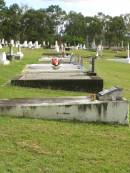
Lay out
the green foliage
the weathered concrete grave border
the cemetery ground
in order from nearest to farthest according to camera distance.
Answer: the cemetery ground
the weathered concrete grave border
the green foliage

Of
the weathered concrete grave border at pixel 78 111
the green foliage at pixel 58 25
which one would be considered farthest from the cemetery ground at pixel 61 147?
the green foliage at pixel 58 25

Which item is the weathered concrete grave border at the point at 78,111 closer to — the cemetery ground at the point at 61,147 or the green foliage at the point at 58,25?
the cemetery ground at the point at 61,147

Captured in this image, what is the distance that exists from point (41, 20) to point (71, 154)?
9117cm

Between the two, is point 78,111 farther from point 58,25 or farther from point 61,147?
point 58,25

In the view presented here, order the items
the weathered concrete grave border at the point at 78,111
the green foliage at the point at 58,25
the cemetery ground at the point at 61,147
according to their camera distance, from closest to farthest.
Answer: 1. the cemetery ground at the point at 61,147
2. the weathered concrete grave border at the point at 78,111
3. the green foliage at the point at 58,25

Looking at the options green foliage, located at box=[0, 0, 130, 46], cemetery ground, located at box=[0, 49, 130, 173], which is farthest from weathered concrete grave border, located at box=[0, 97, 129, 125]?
green foliage, located at box=[0, 0, 130, 46]

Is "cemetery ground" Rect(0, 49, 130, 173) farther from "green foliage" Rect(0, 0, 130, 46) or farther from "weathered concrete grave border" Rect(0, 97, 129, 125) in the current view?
"green foliage" Rect(0, 0, 130, 46)

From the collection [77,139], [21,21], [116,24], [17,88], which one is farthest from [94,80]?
[116,24]

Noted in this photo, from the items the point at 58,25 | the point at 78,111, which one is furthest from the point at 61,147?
the point at 58,25

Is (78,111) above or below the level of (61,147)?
above

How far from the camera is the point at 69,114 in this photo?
8.35 m

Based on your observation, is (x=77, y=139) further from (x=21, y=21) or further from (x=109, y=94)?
(x=21, y=21)

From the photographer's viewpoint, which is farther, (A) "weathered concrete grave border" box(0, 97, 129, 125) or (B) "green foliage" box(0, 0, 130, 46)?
(B) "green foliage" box(0, 0, 130, 46)

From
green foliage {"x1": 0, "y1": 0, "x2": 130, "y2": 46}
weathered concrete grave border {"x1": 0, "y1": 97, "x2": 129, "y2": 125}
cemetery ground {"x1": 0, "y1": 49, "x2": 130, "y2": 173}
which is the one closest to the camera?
cemetery ground {"x1": 0, "y1": 49, "x2": 130, "y2": 173}
